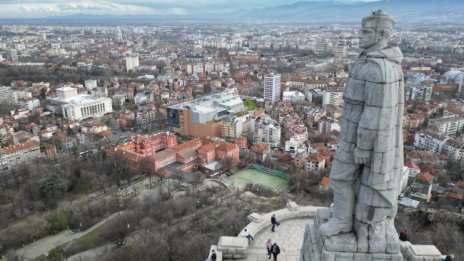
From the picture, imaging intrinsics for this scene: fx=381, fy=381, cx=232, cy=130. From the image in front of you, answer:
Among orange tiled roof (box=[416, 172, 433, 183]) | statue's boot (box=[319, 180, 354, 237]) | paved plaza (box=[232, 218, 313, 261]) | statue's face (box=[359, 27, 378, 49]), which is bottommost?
orange tiled roof (box=[416, 172, 433, 183])

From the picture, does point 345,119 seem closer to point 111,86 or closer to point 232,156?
point 232,156

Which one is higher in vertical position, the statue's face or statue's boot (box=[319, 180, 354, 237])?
the statue's face

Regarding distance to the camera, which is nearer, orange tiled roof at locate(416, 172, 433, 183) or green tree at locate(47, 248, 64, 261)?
green tree at locate(47, 248, 64, 261)

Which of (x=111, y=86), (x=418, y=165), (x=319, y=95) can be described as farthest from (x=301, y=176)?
(x=111, y=86)

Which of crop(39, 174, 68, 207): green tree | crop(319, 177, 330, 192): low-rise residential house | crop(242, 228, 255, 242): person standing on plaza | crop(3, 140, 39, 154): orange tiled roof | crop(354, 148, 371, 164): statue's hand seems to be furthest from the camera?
crop(3, 140, 39, 154): orange tiled roof

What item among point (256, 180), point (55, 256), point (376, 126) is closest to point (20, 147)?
point (55, 256)

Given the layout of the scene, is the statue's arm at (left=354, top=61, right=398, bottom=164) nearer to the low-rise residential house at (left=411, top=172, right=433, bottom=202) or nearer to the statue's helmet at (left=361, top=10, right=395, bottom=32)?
the statue's helmet at (left=361, top=10, right=395, bottom=32)

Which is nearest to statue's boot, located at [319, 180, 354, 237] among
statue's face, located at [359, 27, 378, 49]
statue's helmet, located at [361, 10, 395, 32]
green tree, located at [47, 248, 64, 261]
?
statue's face, located at [359, 27, 378, 49]
